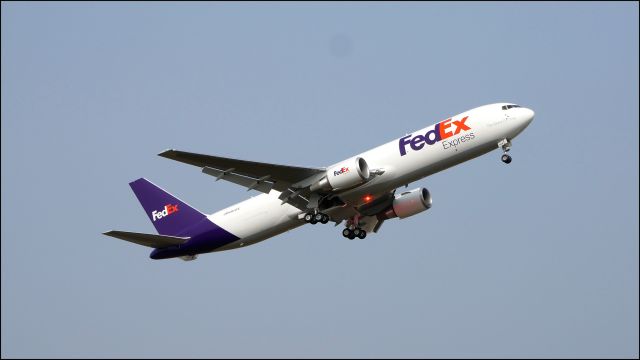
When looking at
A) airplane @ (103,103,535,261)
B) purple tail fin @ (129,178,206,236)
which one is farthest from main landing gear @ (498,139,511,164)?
purple tail fin @ (129,178,206,236)

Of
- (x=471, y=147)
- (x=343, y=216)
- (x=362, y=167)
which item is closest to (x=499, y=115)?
(x=471, y=147)

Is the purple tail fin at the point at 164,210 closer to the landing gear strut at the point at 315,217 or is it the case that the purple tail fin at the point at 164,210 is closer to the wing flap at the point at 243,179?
the wing flap at the point at 243,179

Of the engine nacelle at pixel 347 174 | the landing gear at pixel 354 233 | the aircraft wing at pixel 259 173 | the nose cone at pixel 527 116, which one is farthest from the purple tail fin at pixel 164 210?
the nose cone at pixel 527 116

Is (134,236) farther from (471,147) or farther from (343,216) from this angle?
(471,147)

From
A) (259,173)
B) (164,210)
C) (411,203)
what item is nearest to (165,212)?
(164,210)

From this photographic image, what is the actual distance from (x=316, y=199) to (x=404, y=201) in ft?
20.7

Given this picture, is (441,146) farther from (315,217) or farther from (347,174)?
(315,217)

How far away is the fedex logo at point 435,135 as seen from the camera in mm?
45906

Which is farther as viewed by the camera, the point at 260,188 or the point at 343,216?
the point at 343,216

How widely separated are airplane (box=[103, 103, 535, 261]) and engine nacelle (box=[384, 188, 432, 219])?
49mm

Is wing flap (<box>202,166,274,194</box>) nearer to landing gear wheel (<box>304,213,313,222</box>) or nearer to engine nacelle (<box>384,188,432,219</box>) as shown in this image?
landing gear wheel (<box>304,213,313,222</box>)

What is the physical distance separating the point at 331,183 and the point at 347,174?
925mm

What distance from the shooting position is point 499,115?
4619 centimetres

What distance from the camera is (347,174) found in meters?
45.9
